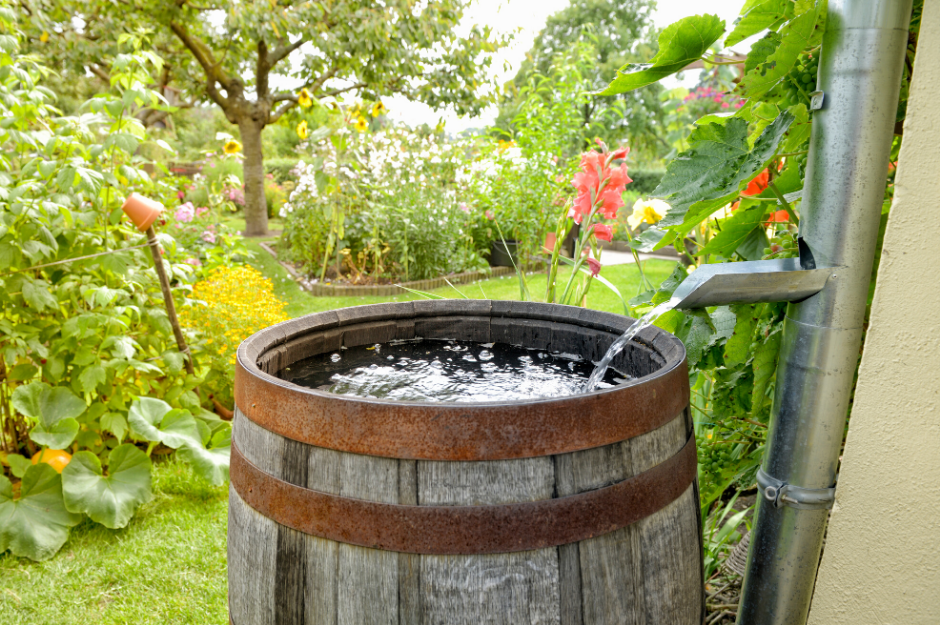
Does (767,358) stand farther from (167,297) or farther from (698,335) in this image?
(167,297)

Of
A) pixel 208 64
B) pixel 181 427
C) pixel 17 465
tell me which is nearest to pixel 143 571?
pixel 181 427

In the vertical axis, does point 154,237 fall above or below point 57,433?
above

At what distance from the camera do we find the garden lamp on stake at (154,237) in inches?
85.1

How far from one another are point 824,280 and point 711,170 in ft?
0.77

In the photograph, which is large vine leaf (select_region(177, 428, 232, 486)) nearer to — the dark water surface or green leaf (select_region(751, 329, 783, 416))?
the dark water surface

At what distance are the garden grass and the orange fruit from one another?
0.26 meters

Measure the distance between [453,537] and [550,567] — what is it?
0.47ft

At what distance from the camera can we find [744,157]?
96 cm

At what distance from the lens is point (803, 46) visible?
91 cm

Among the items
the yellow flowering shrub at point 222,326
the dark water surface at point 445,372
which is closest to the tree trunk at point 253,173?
the yellow flowering shrub at point 222,326

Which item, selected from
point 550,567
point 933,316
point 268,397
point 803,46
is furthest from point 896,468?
point 268,397

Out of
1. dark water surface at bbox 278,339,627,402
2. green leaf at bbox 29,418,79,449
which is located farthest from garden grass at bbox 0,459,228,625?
dark water surface at bbox 278,339,627,402

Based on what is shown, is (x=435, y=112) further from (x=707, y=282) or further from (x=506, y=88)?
(x=707, y=282)

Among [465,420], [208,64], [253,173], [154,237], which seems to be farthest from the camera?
[253,173]
